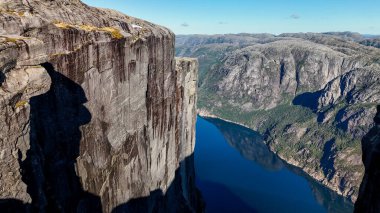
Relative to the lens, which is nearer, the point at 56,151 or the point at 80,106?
the point at 56,151

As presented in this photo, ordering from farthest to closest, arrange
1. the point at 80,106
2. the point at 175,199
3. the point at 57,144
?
1. the point at 175,199
2. the point at 80,106
3. the point at 57,144

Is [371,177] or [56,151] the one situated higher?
[56,151]

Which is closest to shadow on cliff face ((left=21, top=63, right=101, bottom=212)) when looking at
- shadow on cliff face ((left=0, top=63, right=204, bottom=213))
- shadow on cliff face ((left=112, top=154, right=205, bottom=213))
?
shadow on cliff face ((left=0, top=63, right=204, bottom=213))

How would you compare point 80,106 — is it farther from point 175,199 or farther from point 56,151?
point 175,199

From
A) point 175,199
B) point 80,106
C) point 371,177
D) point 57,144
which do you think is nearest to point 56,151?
point 57,144

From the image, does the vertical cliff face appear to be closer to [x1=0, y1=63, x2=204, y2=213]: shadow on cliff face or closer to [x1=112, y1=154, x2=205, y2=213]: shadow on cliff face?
[x1=0, y1=63, x2=204, y2=213]: shadow on cliff face

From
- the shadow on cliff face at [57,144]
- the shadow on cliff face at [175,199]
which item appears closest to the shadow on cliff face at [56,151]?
the shadow on cliff face at [57,144]

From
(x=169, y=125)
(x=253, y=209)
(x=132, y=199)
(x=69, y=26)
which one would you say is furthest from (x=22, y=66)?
(x=253, y=209)
